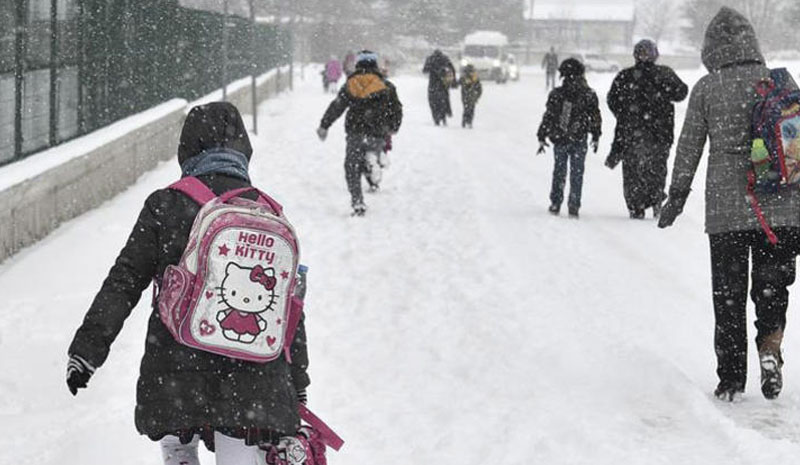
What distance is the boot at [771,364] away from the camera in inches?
243

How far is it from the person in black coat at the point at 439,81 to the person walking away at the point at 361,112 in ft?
42.8

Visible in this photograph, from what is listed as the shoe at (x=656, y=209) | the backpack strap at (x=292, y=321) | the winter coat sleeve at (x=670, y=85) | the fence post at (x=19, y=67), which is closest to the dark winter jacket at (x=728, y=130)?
the backpack strap at (x=292, y=321)

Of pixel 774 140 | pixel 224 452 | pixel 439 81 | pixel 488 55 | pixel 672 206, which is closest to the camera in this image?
pixel 224 452

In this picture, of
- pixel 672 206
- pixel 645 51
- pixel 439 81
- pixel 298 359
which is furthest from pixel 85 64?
pixel 439 81

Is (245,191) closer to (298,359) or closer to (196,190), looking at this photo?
(196,190)

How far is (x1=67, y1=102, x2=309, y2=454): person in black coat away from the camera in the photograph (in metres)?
3.38

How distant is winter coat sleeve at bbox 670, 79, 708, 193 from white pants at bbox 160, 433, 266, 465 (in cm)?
345

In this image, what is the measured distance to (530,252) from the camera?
10.8m

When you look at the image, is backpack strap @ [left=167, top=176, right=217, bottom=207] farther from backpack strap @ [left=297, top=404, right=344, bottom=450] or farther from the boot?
the boot

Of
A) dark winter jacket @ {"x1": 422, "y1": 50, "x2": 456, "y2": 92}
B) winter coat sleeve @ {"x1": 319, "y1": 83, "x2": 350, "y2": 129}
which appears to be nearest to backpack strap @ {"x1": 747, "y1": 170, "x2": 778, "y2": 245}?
winter coat sleeve @ {"x1": 319, "y1": 83, "x2": 350, "y2": 129}

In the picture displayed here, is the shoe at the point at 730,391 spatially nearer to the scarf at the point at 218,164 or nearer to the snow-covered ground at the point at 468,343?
the snow-covered ground at the point at 468,343

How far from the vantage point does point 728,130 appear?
6.10 m

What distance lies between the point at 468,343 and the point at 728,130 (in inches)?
89.8

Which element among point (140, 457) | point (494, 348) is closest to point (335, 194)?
point (494, 348)
